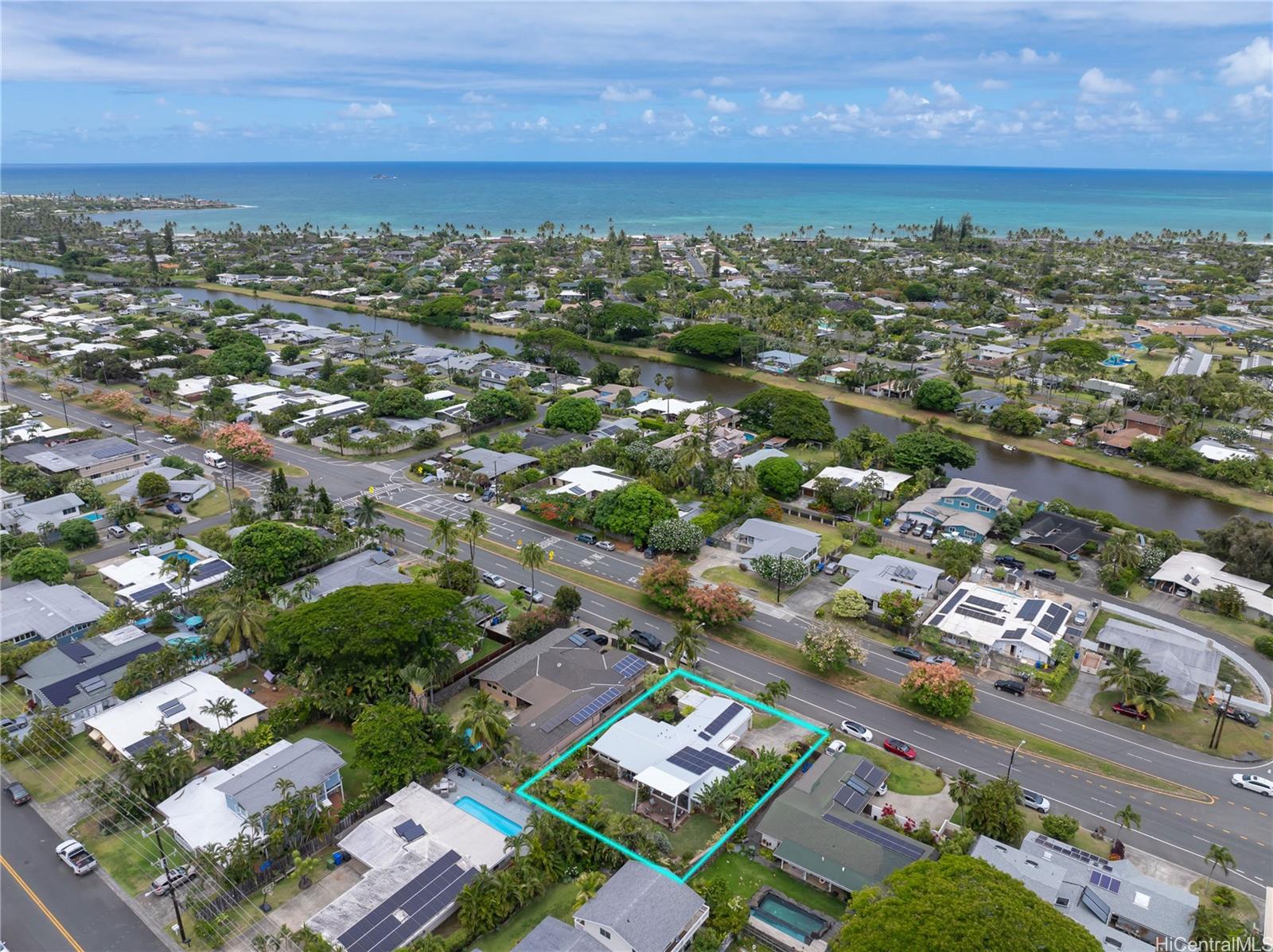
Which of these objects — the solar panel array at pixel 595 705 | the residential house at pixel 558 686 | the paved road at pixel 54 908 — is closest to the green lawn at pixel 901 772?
the solar panel array at pixel 595 705

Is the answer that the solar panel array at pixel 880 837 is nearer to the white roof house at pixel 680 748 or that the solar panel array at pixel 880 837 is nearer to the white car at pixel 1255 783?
the white roof house at pixel 680 748

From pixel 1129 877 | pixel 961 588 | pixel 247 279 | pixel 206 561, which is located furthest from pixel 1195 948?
pixel 247 279

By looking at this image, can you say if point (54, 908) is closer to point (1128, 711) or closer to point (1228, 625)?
point (1128, 711)

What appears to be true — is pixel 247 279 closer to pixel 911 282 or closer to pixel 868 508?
pixel 911 282

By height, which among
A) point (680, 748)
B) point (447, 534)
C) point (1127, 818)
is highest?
point (447, 534)

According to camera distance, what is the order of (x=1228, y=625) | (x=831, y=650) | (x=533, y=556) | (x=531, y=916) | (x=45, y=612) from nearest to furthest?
(x=531, y=916) < (x=831, y=650) < (x=45, y=612) < (x=1228, y=625) < (x=533, y=556)

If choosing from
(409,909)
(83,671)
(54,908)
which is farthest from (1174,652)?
(83,671)

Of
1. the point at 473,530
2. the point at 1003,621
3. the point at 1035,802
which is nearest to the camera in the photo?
the point at 1035,802
